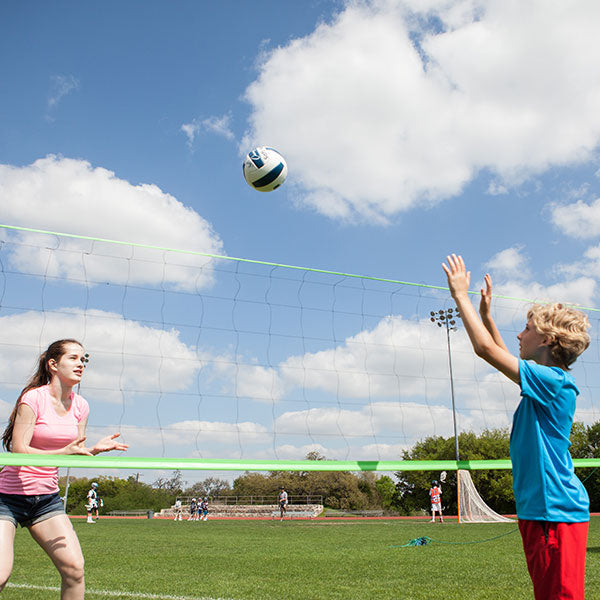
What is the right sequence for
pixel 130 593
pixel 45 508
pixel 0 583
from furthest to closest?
pixel 130 593
pixel 45 508
pixel 0 583

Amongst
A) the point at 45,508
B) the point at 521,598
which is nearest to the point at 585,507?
the point at 45,508

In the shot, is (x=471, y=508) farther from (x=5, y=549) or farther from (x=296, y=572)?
(x=5, y=549)

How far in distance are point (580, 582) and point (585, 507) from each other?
29cm

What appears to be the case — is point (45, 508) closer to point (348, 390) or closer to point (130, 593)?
point (130, 593)

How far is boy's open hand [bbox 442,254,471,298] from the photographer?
271cm

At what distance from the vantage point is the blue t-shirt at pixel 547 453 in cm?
233

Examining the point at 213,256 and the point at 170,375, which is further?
the point at 213,256

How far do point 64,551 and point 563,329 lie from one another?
9.24ft

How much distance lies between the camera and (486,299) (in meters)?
2.82

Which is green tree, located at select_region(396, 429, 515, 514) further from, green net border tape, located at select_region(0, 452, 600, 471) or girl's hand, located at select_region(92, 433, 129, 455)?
girl's hand, located at select_region(92, 433, 129, 455)

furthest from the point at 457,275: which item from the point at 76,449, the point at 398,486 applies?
the point at 398,486

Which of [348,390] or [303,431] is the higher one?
[348,390]

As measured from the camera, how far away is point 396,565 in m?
7.60

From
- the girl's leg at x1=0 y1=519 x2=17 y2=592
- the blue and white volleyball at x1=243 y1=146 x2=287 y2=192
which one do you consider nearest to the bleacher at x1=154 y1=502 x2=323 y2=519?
the blue and white volleyball at x1=243 y1=146 x2=287 y2=192
